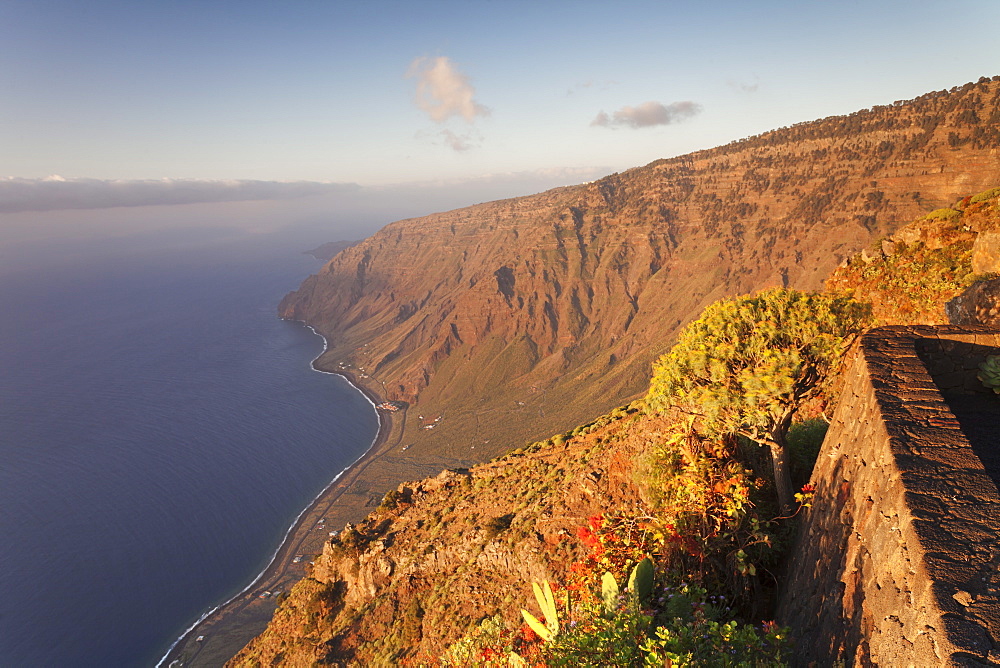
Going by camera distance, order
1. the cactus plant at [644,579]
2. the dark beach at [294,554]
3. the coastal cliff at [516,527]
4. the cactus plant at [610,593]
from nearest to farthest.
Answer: the cactus plant at [610,593], the cactus plant at [644,579], the coastal cliff at [516,527], the dark beach at [294,554]

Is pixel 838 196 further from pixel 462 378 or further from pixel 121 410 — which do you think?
pixel 121 410

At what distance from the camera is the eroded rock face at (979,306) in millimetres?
10602

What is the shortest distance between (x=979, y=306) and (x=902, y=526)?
9.38 meters

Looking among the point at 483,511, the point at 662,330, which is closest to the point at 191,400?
the point at 662,330

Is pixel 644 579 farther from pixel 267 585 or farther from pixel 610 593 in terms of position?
pixel 267 585

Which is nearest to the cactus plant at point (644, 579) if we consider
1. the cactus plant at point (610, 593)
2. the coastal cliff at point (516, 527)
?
the cactus plant at point (610, 593)

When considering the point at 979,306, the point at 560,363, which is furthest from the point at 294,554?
the point at 979,306

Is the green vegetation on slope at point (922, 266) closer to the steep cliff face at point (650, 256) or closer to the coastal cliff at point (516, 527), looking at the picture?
the coastal cliff at point (516, 527)

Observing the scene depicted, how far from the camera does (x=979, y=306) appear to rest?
36.2 ft

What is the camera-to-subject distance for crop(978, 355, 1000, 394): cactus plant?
7.14 metres

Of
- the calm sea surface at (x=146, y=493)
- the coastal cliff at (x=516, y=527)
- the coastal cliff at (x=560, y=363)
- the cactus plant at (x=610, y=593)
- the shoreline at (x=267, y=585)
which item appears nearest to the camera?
the cactus plant at (x=610, y=593)

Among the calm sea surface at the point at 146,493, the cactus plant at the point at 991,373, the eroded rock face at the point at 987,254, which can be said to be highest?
the eroded rock face at the point at 987,254

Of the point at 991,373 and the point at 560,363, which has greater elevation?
the point at 991,373

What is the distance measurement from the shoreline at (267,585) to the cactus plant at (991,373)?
82337 mm
